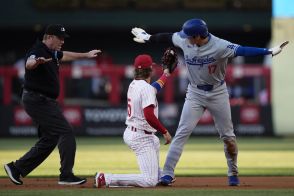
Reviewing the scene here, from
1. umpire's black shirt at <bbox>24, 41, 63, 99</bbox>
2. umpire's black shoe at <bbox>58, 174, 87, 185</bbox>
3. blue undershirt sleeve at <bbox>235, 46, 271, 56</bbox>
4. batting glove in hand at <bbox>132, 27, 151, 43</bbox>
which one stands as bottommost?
umpire's black shoe at <bbox>58, 174, 87, 185</bbox>

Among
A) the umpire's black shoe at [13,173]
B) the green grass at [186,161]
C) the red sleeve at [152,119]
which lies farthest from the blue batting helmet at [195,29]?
the umpire's black shoe at [13,173]

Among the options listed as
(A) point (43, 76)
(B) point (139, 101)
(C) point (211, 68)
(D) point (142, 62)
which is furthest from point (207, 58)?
Answer: (A) point (43, 76)

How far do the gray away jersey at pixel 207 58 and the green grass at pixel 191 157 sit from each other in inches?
97.7

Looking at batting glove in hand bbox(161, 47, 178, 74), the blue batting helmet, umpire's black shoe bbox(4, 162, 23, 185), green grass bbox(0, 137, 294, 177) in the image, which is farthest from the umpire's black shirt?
green grass bbox(0, 137, 294, 177)

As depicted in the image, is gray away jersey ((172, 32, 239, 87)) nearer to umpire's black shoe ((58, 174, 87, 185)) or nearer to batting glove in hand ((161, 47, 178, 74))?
batting glove in hand ((161, 47, 178, 74))

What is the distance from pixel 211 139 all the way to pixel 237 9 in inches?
195

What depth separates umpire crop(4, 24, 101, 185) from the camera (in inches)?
402

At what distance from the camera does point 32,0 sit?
2462 cm

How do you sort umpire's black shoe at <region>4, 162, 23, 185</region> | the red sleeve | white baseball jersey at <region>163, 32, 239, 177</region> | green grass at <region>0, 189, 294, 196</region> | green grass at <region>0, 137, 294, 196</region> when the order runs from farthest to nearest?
umpire's black shoe at <region>4, 162, 23, 185</region> → white baseball jersey at <region>163, 32, 239, 177</region> → the red sleeve → green grass at <region>0, 137, 294, 196</region> → green grass at <region>0, 189, 294, 196</region>

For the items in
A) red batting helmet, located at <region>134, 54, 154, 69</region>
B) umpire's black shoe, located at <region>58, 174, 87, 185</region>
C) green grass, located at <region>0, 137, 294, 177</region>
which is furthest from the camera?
green grass, located at <region>0, 137, 294, 177</region>

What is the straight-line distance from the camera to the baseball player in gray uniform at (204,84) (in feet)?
32.4

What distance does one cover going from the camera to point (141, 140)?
980 cm

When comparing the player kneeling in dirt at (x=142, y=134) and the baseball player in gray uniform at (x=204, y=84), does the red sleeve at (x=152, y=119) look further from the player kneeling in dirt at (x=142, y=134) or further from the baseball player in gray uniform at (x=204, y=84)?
the baseball player in gray uniform at (x=204, y=84)

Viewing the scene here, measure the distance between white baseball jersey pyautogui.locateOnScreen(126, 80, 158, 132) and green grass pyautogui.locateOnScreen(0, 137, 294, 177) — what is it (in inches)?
99.7
